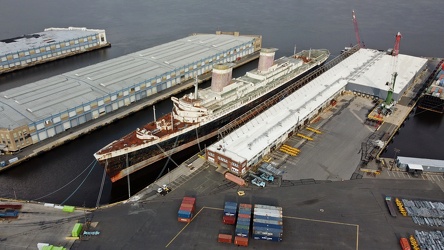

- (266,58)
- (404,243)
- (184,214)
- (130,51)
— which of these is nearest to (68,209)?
(184,214)

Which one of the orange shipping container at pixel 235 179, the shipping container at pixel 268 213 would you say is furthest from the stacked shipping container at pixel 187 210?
the shipping container at pixel 268 213

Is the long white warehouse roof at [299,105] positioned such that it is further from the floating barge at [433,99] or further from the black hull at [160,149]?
the black hull at [160,149]

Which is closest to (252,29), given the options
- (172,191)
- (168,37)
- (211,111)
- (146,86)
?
(168,37)

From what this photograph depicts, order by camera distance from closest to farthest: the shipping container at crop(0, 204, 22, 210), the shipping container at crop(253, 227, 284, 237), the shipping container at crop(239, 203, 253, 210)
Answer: the shipping container at crop(253, 227, 284, 237)
the shipping container at crop(0, 204, 22, 210)
the shipping container at crop(239, 203, 253, 210)

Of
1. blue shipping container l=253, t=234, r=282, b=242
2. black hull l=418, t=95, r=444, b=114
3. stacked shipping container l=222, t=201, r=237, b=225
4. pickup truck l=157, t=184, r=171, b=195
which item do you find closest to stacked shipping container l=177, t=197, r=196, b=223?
pickup truck l=157, t=184, r=171, b=195

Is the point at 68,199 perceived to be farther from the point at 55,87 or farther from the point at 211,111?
the point at 55,87

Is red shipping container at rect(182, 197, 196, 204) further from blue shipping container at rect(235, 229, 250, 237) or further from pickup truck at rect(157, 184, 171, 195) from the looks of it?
blue shipping container at rect(235, 229, 250, 237)

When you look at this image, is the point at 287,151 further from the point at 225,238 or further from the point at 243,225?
the point at 225,238
